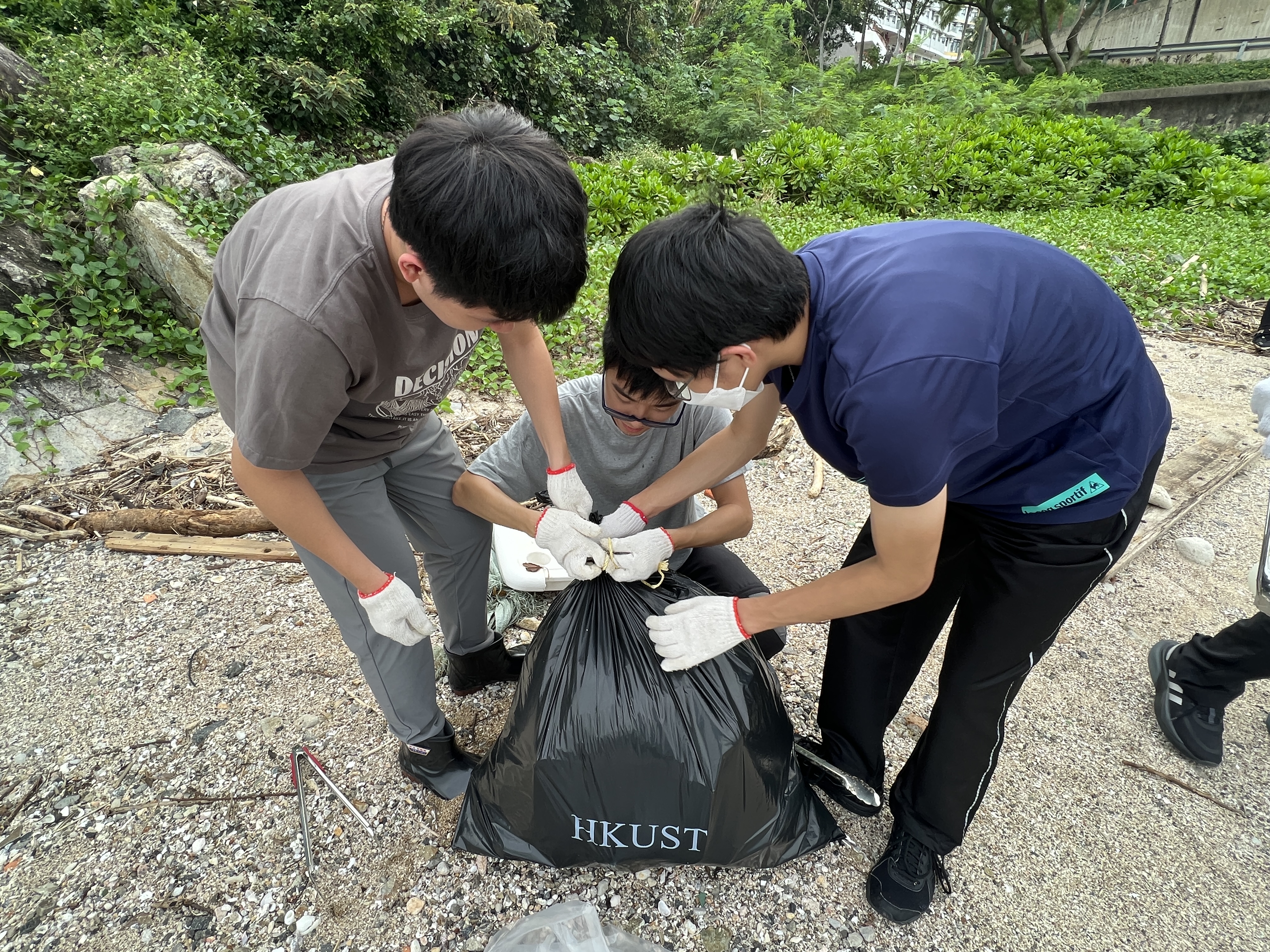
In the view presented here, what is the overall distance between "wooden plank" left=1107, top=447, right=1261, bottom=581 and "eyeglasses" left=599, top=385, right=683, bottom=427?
1.56m

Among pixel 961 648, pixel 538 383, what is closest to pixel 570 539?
pixel 538 383

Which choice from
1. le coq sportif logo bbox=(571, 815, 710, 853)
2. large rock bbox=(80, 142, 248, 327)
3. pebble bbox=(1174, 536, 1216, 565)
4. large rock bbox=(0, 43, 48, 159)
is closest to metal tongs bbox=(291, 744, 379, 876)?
le coq sportif logo bbox=(571, 815, 710, 853)

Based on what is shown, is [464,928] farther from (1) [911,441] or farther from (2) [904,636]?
(1) [911,441]

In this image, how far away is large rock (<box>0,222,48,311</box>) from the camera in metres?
2.88

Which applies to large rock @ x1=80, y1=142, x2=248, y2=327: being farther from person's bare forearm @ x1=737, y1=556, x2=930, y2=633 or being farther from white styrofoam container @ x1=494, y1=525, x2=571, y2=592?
person's bare forearm @ x1=737, y1=556, x2=930, y2=633

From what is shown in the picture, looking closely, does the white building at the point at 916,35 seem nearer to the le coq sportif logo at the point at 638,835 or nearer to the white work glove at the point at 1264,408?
the white work glove at the point at 1264,408

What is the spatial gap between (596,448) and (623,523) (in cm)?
26

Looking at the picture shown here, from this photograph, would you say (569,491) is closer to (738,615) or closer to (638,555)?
(638,555)

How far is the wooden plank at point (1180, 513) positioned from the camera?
2.34 metres

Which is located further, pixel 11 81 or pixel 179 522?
pixel 11 81

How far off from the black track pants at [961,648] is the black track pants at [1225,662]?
0.84 metres

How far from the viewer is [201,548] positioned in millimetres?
2322

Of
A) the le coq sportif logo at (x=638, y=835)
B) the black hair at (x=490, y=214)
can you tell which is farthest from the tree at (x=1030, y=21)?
the le coq sportif logo at (x=638, y=835)

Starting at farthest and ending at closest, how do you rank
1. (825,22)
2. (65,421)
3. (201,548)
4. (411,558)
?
(825,22)
(65,421)
(201,548)
(411,558)
